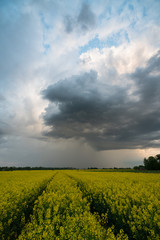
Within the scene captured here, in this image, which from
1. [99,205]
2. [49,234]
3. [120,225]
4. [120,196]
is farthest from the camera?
[99,205]

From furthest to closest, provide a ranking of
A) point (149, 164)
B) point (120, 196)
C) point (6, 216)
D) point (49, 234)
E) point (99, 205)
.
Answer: point (149, 164) → point (99, 205) → point (120, 196) → point (6, 216) → point (49, 234)

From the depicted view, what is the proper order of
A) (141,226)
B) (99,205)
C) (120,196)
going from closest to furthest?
(141,226), (120,196), (99,205)

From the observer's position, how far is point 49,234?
3842 mm

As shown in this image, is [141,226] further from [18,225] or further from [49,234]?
[18,225]

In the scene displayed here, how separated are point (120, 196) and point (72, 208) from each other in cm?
304

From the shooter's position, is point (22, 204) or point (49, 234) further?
point (22, 204)

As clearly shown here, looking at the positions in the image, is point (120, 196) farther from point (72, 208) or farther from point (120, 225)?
point (72, 208)

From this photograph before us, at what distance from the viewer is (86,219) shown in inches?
180

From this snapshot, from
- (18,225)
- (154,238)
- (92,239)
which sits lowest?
(18,225)

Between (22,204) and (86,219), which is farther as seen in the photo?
(22,204)

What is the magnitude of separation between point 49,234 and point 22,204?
480 cm

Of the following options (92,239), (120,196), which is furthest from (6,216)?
(120,196)

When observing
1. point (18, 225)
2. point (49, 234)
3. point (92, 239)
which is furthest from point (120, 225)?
point (18, 225)

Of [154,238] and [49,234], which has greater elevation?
[49,234]
